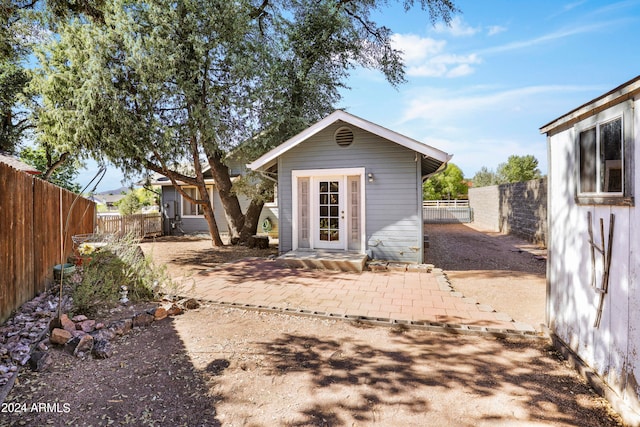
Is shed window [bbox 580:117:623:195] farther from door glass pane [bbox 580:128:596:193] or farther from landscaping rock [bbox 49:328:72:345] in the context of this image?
landscaping rock [bbox 49:328:72:345]

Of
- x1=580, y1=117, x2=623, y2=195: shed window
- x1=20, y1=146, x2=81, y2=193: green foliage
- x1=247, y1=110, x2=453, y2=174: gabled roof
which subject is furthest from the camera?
x1=20, y1=146, x2=81, y2=193: green foliage

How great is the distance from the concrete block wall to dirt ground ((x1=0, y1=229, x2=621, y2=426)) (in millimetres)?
9685

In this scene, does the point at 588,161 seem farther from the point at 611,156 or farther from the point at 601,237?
the point at 601,237

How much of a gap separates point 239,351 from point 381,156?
5799 mm

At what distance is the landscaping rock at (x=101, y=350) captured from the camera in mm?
3211

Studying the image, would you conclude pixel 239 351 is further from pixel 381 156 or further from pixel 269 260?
pixel 381 156

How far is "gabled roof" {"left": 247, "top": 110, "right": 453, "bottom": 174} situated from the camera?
7137 mm

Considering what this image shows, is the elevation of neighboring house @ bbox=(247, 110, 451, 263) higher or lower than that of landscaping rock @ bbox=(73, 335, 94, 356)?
higher

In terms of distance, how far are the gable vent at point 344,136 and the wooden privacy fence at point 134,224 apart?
981cm

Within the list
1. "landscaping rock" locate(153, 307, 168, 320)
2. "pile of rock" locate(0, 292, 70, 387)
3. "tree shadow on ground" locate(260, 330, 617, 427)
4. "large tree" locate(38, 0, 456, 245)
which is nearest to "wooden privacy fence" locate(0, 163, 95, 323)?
"pile of rock" locate(0, 292, 70, 387)

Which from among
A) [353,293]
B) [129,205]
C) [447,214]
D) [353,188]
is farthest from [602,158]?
[129,205]

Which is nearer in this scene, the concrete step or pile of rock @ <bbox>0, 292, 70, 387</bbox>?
pile of rock @ <bbox>0, 292, 70, 387</bbox>

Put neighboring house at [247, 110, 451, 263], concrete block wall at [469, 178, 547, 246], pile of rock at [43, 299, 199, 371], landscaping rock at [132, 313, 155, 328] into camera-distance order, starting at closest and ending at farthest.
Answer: pile of rock at [43, 299, 199, 371], landscaping rock at [132, 313, 155, 328], neighboring house at [247, 110, 451, 263], concrete block wall at [469, 178, 547, 246]

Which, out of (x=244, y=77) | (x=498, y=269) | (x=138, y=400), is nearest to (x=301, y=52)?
(x=244, y=77)
